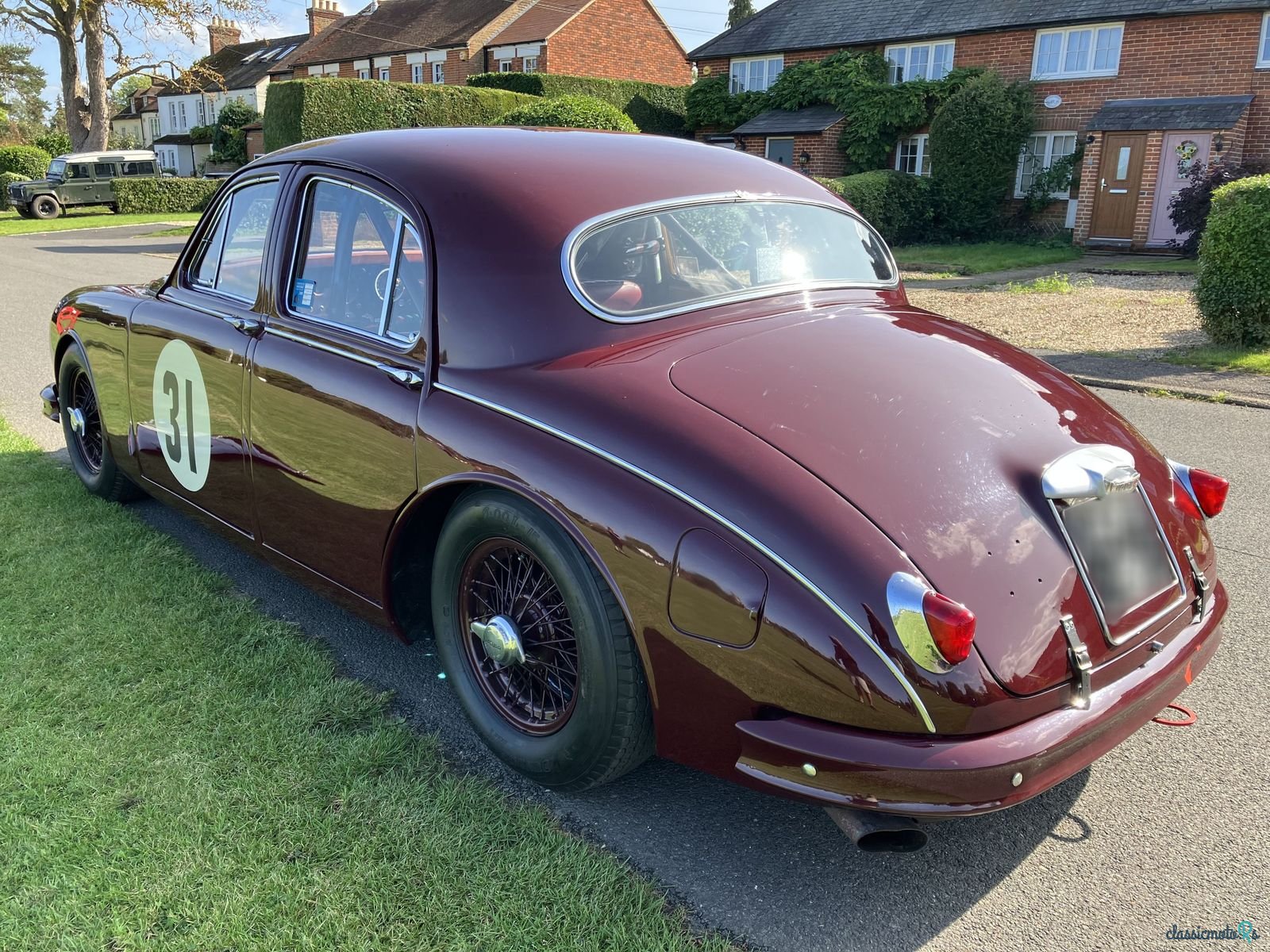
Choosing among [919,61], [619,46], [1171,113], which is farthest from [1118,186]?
[619,46]

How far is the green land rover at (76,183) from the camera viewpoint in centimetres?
3027

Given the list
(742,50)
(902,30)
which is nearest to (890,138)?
(902,30)

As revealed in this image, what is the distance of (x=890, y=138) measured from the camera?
80.7 ft

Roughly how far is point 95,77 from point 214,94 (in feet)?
71.7

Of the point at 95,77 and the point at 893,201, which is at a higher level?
the point at 95,77

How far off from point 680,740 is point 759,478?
648 mm

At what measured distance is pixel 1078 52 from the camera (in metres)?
21.4

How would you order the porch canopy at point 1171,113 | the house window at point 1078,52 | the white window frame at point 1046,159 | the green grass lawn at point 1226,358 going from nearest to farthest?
1. the green grass lawn at point 1226,358
2. the porch canopy at point 1171,113
3. the house window at point 1078,52
4. the white window frame at point 1046,159

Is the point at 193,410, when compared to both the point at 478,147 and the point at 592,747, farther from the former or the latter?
the point at 592,747

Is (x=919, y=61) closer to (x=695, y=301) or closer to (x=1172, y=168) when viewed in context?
(x=1172, y=168)

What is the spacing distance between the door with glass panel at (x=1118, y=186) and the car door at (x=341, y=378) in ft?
68.0

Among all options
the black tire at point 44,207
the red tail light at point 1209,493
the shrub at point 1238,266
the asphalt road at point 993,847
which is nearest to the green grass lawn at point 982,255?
the shrub at point 1238,266

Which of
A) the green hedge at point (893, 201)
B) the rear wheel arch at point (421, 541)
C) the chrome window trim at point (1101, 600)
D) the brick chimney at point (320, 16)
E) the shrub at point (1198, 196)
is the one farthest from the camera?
the brick chimney at point (320, 16)

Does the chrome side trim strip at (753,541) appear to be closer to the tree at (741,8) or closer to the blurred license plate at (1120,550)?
the blurred license plate at (1120,550)
